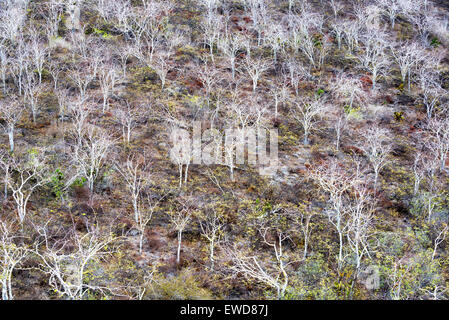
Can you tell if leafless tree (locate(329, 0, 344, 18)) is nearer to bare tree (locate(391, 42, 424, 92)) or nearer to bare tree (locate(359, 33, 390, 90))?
bare tree (locate(359, 33, 390, 90))

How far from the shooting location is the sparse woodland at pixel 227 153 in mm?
23016

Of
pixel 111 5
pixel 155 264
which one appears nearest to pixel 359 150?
pixel 155 264

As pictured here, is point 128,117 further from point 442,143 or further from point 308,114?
point 442,143

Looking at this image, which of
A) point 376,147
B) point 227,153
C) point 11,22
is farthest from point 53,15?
point 376,147

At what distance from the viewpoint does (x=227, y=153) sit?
3269 centimetres

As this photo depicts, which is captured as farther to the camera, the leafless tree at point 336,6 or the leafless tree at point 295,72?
the leafless tree at point 336,6

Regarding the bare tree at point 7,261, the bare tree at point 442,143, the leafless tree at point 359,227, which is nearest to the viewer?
the bare tree at point 7,261

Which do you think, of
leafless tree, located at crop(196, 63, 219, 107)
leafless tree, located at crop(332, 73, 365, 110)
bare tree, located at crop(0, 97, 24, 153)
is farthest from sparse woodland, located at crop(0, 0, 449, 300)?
leafless tree, located at crop(196, 63, 219, 107)

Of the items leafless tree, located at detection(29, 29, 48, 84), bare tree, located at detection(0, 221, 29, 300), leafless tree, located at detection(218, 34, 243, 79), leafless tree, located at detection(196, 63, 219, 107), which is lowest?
bare tree, located at detection(0, 221, 29, 300)

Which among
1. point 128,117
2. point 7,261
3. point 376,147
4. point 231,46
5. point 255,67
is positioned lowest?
point 7,261

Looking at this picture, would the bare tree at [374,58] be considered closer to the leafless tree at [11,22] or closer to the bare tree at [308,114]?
the bare tree at [308,114]

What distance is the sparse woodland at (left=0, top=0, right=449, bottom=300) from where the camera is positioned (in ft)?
75.5

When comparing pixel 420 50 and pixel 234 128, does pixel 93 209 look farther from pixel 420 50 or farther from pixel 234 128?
pixel 420 50

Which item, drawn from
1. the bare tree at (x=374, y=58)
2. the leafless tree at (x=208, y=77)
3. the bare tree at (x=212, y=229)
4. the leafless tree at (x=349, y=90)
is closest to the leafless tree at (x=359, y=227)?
the bare tree at (x=212, y=229)
